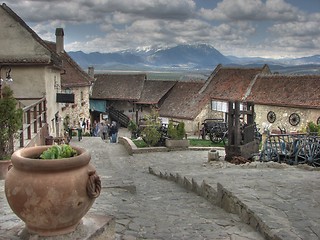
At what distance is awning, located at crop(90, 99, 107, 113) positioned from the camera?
46844mm

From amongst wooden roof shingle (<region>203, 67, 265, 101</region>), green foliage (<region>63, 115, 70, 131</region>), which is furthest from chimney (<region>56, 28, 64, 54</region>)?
wooden roof shingle (<region>203, 67, 265, 101</region>)

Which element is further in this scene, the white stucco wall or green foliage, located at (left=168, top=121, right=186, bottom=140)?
green foliage, located at (left=168, top=121, right=186, bottom=140)

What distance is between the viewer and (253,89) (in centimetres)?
3438

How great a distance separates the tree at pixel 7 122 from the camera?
10.4 meters

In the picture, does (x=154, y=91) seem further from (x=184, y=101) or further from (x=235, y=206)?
(x=235, y=206)

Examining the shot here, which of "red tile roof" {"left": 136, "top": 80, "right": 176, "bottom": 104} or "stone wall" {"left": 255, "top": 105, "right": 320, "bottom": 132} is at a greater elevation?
"red tile roof" {"left": 136, "top": 80, "right": 176, "bottom": 104}

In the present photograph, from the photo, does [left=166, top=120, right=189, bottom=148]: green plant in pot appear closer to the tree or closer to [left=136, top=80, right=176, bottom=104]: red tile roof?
the tree

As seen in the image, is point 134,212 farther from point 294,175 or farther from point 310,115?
point 310,115

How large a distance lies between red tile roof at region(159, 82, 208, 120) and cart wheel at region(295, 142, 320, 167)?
82.1 ft

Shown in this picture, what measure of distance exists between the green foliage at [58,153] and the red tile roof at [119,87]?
131 feet

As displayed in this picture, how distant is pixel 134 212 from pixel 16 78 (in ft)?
48.7

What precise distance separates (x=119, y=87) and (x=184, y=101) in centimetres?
968

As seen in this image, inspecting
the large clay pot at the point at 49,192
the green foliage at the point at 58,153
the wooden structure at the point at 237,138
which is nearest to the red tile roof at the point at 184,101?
the wooden structure at the point at 237,138

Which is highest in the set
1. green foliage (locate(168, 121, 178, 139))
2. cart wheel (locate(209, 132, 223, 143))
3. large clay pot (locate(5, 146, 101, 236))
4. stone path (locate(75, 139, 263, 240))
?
large clay pot (locate(5, 146, 101, 236))
